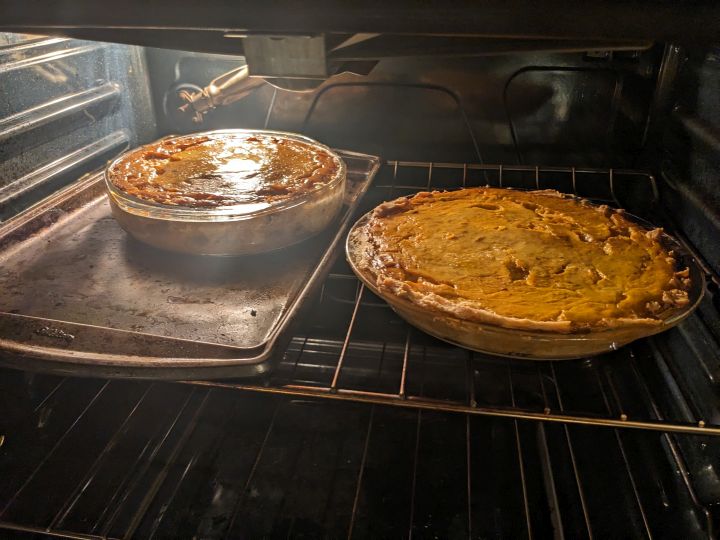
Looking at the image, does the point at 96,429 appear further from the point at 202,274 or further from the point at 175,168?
the point at 175,168

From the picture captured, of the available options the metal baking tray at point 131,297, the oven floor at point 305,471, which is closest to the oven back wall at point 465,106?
the metal baking tray at point 131,297

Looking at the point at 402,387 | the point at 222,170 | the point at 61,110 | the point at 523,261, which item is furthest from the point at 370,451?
the point at 61,110

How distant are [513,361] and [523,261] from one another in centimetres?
45

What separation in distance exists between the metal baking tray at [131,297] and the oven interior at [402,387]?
0.08 meters

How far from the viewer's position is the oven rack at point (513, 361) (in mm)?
1260

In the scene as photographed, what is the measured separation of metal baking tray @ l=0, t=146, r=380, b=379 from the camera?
3.09 ft

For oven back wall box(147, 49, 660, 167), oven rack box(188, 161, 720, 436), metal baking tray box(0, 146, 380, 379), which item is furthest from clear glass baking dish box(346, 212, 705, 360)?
oven back wall box(147, 49, 660, 167)

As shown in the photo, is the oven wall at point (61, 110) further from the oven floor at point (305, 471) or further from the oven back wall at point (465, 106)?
the oven floor at point (305, 471)

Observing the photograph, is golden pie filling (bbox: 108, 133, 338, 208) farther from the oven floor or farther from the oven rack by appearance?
the oven floor

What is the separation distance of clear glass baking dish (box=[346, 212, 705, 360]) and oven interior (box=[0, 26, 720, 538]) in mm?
94

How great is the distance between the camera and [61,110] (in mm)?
1558

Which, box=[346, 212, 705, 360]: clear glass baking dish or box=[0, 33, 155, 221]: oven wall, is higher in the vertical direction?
box=[0, 33, 155, 221]: oven wall

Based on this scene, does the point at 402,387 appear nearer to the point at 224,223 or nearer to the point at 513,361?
the point at 224,223

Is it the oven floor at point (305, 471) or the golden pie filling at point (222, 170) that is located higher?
the golden pie filling at point (222, 170)
